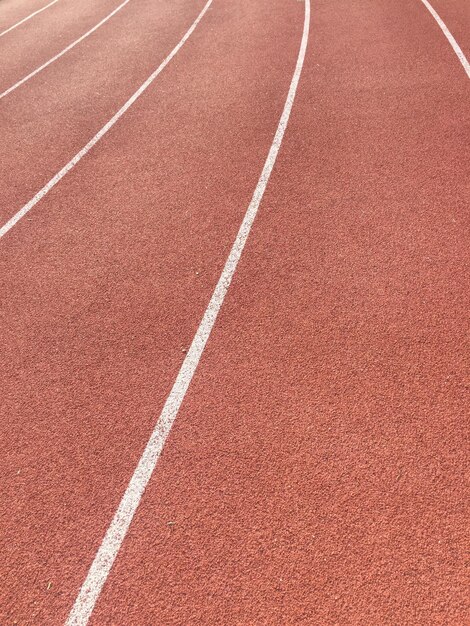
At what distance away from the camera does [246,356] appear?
14.6 ft

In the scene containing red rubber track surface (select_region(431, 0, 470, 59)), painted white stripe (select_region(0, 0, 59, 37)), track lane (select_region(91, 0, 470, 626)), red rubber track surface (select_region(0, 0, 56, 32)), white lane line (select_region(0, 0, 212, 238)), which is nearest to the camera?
track lane (select_region(91, 0, 470, 626))

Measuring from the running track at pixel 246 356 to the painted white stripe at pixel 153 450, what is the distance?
0.04 metres

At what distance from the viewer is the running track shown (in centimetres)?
320

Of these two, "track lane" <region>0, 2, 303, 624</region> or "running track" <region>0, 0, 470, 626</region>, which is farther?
"track lane" <region>0, 2, 303, 624</region>

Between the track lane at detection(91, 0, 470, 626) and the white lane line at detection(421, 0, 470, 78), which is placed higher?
the white lane line at detection(421, 0, 470, 78)

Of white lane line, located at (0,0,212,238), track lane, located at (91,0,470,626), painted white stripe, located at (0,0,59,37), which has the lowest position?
track lane, located at (91,0,470,626)

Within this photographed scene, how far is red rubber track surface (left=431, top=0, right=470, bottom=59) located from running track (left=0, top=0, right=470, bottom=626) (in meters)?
1.52

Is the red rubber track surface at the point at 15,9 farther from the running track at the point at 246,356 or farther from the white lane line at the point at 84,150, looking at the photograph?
the running track at the point at 246,356

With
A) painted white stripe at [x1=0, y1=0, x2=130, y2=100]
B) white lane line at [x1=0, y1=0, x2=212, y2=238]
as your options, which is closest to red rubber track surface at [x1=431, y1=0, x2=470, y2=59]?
white lane line at [x1=0, y1=0, x2=212, y2=238]

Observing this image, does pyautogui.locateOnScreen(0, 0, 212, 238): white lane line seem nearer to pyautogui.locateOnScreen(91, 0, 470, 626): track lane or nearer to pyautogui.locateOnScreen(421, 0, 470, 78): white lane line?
pyautogui.locateOnScreen(91, 0, 470, 626): track lane

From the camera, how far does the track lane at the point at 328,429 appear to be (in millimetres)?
3121

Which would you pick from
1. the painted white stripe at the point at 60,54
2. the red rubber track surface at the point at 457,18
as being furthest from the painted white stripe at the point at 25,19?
the red rubber track surface at the point at 457,18

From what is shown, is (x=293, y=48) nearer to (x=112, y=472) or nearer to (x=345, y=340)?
(x=345, y=340)

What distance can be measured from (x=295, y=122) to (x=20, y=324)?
4767mm
